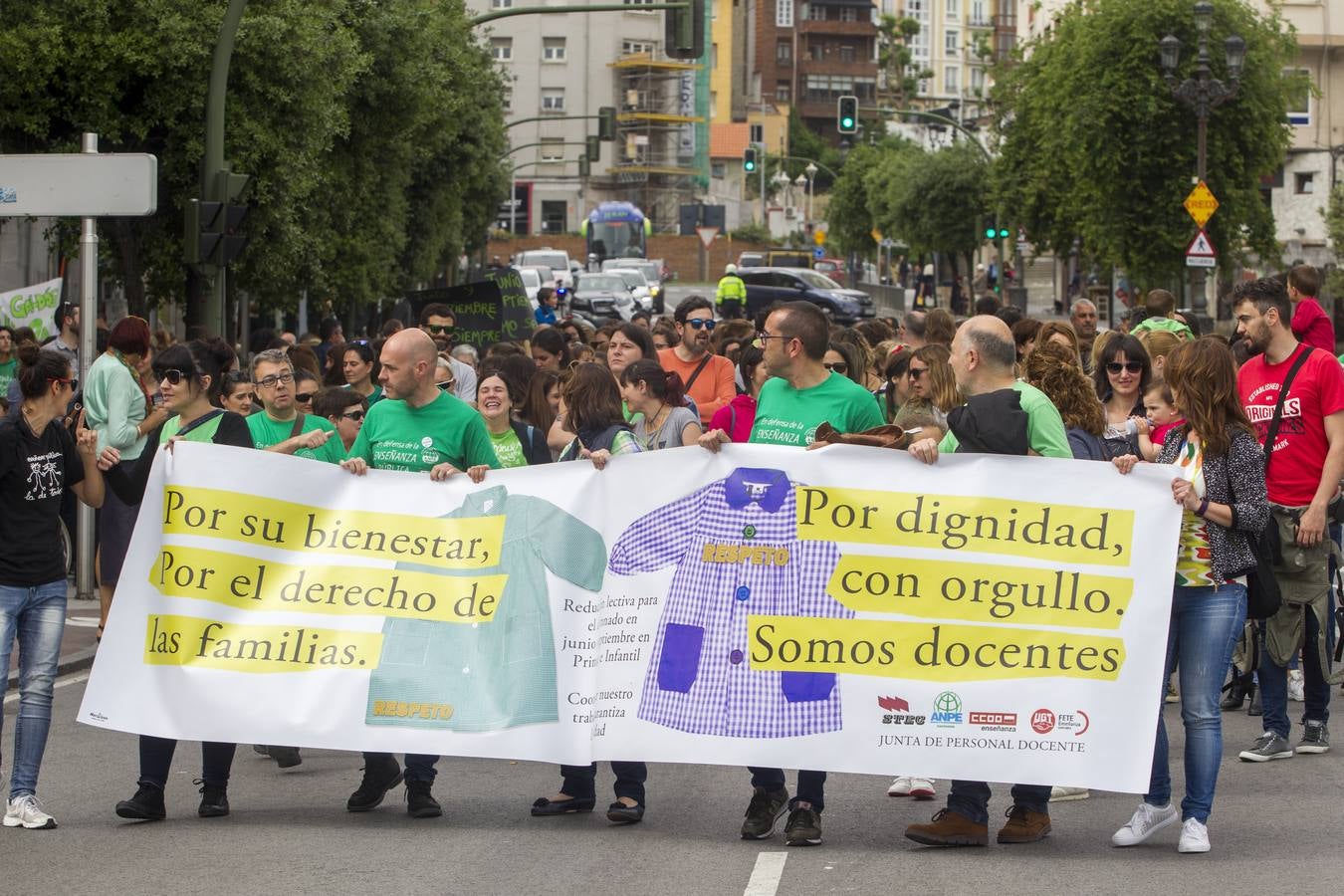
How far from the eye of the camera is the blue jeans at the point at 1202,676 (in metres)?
7.42

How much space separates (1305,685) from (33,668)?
5736mm

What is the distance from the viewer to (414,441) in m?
8.33

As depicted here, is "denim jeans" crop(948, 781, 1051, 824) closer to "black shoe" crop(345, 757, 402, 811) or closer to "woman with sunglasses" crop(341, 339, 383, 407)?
"black shoe" crop(345, 757, 402, 811)

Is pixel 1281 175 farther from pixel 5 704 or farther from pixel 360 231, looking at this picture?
pixel 5 704

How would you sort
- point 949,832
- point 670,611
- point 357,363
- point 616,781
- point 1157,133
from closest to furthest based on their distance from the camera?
point 949,832 → point 670,611 → point 616,781 → point 357,363 → point 1157,133

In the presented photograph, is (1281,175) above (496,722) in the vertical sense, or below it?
above

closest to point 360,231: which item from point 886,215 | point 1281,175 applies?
point 1281,175

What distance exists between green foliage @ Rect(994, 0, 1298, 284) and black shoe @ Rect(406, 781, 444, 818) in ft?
108

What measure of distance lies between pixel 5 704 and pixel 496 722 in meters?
4.26

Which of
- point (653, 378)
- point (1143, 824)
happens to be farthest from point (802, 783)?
point (653, 378)

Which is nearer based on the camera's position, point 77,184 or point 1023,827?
point 1023,827

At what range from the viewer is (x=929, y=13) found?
157 metres

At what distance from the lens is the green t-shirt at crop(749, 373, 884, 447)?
26.2 ft

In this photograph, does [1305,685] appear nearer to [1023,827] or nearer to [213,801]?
[1023,827]
